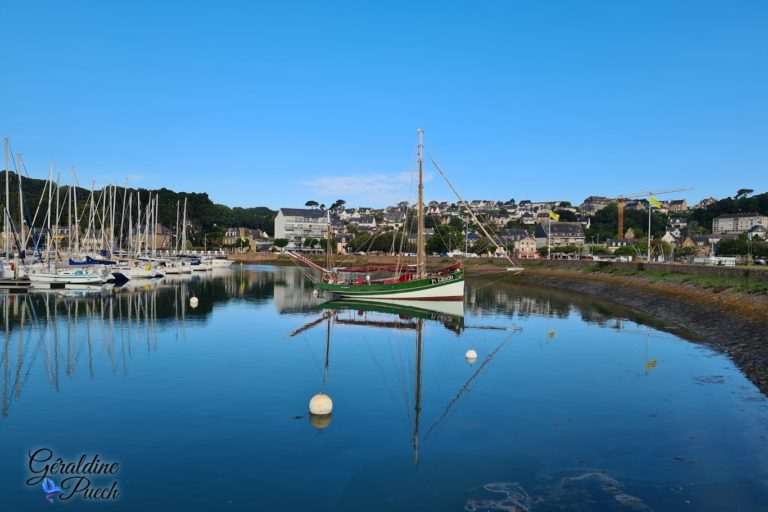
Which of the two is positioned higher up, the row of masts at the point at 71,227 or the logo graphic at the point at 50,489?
the row of masts at the point at 71,227

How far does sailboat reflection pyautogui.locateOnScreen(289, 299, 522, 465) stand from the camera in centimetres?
2005

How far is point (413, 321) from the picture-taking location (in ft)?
152

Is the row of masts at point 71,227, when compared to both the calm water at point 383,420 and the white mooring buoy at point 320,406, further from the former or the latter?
the white mooring buoy at point 320,406

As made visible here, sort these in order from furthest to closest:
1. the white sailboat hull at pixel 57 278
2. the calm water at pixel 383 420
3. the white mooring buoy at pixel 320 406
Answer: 1. the white sailboat hull at pixel 57 278
2. the white mooring buoy at pixel 320 406
3. the calm water at pixel 383 420

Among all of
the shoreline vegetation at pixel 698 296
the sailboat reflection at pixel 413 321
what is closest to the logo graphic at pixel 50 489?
the sailboat reflection at pixel 413 321

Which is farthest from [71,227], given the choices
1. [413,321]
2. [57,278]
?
A: [413,321]

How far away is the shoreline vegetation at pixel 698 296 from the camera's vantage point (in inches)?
1288

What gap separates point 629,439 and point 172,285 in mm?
68968

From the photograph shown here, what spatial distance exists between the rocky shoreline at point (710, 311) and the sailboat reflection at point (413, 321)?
1222 cm

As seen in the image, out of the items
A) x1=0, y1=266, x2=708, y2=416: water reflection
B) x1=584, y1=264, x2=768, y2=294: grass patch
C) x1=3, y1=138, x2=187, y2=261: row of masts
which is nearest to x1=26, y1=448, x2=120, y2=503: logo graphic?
x1=0, y1=266, x2=708, y2=416: water reflection

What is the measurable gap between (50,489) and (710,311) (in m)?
43.8

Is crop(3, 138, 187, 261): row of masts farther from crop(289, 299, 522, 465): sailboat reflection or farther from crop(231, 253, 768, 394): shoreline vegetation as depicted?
crop(231, 253, 768, 394): shoreline vegetation

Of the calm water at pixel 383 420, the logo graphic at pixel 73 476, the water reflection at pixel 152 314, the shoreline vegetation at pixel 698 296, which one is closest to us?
A: the logo graphic at pixel 73 476

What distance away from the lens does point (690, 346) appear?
3478 centimetres
